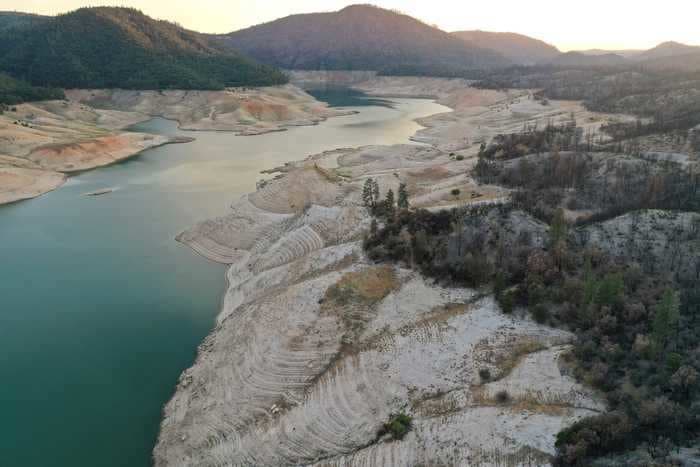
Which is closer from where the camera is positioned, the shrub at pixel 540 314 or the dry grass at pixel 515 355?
the dry grass at pixel 515 355

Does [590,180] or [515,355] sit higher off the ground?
[590,180]

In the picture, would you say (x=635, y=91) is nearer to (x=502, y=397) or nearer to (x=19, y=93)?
(x=502, y=397)

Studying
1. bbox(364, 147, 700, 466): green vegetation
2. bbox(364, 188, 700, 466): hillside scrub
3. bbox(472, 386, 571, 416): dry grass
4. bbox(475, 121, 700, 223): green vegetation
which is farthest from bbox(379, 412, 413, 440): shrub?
bbox(475, 121, 700, 223): green vegetation

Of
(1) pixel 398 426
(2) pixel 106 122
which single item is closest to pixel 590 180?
(1) pixel 398 426

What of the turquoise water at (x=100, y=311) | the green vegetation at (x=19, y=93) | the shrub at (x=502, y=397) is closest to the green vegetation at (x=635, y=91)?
the shrub at (x=502, y=397)

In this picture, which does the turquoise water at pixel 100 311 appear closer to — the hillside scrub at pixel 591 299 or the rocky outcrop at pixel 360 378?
the rocky outcrop at pixel 360 378

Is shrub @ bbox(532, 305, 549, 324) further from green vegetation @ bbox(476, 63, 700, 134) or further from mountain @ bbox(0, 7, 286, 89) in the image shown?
mountain @ bbox(0, 7, 286, 89)
